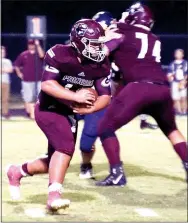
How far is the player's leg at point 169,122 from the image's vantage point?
6.70m

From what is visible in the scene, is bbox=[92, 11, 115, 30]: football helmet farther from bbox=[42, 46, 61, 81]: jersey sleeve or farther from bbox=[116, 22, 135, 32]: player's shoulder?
bbox=[42, 46, 61, 81]: jersey sleeve

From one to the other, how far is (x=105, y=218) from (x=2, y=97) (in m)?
9.98

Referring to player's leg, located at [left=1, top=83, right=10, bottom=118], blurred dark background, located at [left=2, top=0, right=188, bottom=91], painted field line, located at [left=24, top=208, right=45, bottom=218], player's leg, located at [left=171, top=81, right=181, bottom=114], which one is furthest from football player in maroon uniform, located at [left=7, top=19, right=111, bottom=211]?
blurred dark background, located at [left=2, top=0, right=188, bottom=91]

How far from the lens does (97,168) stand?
27.6ft

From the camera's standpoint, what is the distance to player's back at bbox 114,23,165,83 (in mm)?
6891

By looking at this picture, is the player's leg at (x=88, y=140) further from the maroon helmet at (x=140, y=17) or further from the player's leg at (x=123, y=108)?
the maroon helmet at (x=140, y=17)

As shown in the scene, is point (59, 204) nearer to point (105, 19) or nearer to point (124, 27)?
point (124, 27)

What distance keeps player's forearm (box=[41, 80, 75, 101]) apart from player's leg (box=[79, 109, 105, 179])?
1.97m

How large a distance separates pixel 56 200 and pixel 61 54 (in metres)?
1.15

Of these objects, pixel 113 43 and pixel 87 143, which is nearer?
pixel 113 43

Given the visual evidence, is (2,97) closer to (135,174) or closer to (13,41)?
(13,41)

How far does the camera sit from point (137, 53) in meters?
6.91

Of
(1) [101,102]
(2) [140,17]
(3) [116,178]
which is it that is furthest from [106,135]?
(1) [101,102]

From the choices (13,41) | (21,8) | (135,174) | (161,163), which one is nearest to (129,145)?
(161,163)
